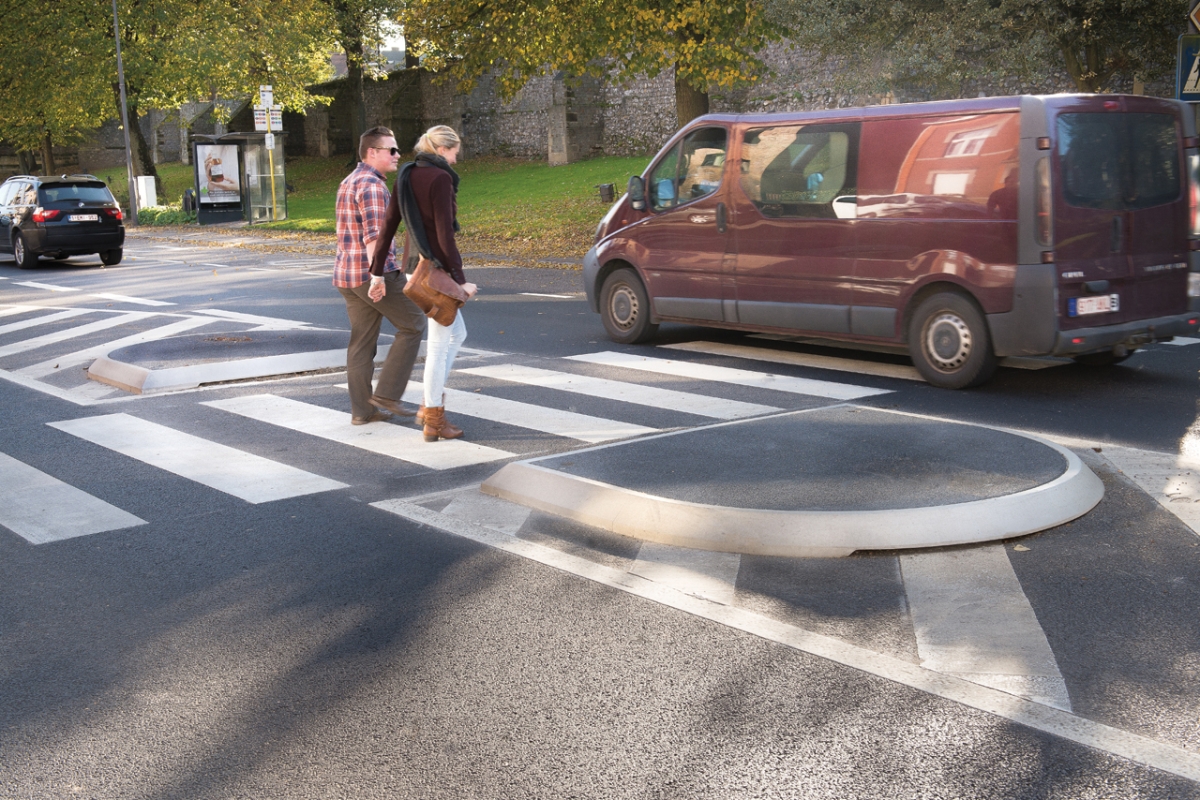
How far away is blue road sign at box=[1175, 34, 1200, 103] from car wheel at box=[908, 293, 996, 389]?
6.40 metres

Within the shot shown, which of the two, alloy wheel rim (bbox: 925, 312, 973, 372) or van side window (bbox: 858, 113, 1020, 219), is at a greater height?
van side window (bbox: 858, 113, 1020, 219)

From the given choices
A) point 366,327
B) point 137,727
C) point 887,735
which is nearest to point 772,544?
point 887,735

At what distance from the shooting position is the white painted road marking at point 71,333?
1265 cm

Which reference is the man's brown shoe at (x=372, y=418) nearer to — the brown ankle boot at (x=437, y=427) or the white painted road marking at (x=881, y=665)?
the brown ankle boot at (x=437, y=427)

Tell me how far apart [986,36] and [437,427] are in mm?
18513

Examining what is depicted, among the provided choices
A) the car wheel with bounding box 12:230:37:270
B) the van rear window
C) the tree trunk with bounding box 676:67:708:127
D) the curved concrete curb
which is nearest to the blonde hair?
the curved concrete curb

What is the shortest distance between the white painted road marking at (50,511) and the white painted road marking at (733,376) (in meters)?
4.86

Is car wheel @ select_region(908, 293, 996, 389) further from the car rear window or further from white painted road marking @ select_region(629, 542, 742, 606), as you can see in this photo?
the car rear window

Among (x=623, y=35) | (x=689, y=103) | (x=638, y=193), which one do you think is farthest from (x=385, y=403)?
(x=689, y=103)

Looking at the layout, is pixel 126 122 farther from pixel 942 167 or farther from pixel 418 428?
pixel 942 167

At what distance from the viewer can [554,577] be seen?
16.6 feet

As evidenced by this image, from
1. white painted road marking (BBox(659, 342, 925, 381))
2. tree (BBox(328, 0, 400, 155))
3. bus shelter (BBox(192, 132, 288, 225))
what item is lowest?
white painted road marking (BBox(659, 342, 925, 381))

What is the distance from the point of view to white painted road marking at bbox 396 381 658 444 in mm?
7836

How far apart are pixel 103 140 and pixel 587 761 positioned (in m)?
77.8
